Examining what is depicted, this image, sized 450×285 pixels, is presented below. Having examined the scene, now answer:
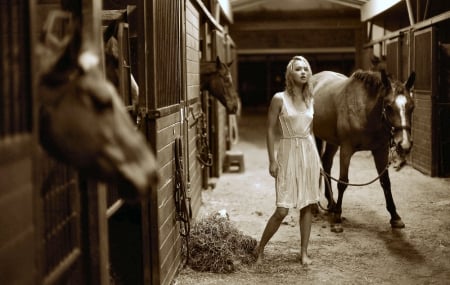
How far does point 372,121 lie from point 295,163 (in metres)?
1.66

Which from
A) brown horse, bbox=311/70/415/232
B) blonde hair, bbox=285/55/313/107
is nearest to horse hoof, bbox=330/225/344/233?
brown horse, bbox=311/70/415/232

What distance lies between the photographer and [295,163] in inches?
180

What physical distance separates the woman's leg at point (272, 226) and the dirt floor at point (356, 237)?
0.32 ft

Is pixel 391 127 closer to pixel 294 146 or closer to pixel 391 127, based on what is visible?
pixel 391 127

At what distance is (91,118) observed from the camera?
1.83 metres

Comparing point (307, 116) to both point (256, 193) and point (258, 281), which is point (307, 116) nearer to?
point (258, 281)

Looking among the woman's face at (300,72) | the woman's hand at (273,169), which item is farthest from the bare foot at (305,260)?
the woman's face at (300,72)

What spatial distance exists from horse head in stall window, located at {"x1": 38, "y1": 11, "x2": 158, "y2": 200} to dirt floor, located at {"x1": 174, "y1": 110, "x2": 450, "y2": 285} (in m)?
2.60

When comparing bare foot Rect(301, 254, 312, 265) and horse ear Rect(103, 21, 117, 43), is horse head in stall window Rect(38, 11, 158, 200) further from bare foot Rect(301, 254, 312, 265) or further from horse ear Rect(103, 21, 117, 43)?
bare foot Rect(301, 254, 312, 265)

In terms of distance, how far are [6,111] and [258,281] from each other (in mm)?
2842

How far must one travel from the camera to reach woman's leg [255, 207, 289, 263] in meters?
4.55

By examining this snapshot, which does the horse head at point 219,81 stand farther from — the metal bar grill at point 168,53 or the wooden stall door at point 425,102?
the wooden stall door at point 425,102

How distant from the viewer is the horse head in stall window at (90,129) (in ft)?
5.91

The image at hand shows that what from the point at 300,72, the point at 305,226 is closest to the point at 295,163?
the point at 305,226
